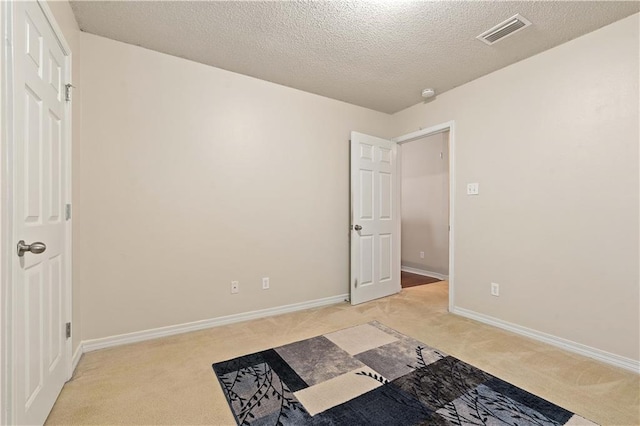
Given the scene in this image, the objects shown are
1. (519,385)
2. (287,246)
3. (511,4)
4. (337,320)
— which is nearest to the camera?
(519,385)

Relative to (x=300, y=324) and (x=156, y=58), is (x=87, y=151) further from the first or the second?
(x=300, y=324)

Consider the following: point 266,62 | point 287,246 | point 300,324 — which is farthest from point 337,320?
point 266,62

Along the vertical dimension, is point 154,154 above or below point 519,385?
above

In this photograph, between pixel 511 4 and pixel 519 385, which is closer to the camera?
pixel 519 385

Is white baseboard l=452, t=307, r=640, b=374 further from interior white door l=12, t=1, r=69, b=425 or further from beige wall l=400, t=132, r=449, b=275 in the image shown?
interior white door l=12, t=1, r=69, b=425

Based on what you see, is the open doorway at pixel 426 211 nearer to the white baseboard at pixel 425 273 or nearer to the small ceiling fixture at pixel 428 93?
the white baseboard at pixel 425 273

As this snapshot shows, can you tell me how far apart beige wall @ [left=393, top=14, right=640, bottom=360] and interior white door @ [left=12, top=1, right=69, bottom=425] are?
3.36 metres

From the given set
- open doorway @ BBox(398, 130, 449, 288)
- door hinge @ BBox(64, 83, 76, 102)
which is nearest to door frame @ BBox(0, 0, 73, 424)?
door hinge @ BBox(64, 83, 76, 102)

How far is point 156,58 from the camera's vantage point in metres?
2.55

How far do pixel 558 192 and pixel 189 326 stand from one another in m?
3.40

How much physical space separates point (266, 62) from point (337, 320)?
2.60 m

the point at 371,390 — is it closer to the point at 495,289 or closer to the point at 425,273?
the point at 495,289

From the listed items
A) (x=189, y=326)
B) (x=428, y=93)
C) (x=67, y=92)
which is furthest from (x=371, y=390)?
(x=428, y=93)

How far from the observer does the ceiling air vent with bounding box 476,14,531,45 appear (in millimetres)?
2107
